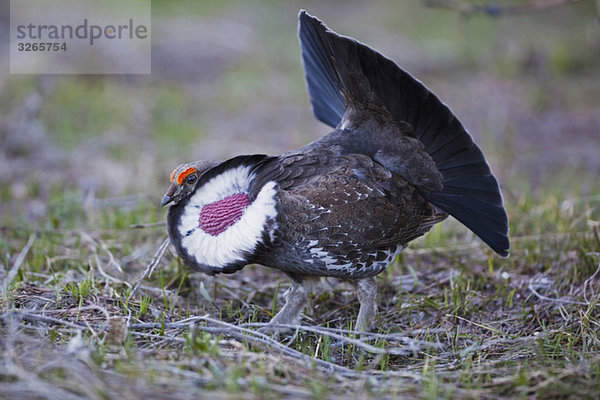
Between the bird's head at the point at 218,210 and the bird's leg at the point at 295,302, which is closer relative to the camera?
the bird's head at the point at 218,210

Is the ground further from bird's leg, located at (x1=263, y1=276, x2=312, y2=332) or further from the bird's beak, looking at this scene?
the bird's beak

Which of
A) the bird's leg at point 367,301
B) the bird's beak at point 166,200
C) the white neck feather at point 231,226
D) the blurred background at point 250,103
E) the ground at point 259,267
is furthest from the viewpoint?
the blurred background at point 250,103

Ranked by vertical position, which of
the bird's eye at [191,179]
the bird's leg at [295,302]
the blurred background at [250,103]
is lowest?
the bird's leg at [295,302]

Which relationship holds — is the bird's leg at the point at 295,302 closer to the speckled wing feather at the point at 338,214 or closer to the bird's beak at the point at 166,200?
the speckled wing feather at the point at 338,214

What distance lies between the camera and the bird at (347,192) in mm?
3686

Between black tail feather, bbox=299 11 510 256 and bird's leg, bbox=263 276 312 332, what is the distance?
3.35 ft

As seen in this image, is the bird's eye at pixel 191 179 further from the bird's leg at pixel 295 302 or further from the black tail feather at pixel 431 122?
the black tail feather at pixel 431 122

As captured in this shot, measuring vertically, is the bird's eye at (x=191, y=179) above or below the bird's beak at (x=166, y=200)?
above

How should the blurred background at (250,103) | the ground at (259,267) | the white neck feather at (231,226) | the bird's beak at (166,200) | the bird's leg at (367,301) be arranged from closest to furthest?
the ground at (259,267) → the white neck feather at (231,226) → the bird's beak at (166,200) → the bird's leg at (367,301) → the blurred background at (250,103)

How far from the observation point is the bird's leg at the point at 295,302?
162 inches

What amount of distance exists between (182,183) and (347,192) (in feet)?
3.32

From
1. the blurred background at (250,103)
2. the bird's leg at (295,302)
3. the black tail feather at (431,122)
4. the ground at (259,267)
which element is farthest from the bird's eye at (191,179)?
the blurred background at (250,103)

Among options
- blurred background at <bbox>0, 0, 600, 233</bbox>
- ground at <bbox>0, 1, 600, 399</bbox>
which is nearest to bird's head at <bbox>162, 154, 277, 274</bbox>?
ground at <bbox>0, 1, 600, 399</bbox>

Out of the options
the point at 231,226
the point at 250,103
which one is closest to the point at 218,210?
the point at 231,226
